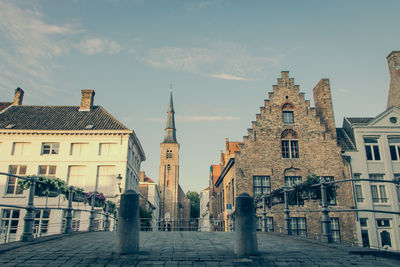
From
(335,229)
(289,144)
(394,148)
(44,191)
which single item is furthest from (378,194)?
(44,191)

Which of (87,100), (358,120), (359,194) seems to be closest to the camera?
(359,194)

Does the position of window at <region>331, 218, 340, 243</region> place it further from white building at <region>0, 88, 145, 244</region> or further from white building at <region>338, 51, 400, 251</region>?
white building at <region>0, 88, 145, 244</region>

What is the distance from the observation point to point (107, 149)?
32.0 meters

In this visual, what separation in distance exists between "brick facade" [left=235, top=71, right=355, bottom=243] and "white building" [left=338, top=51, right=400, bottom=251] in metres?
0.97

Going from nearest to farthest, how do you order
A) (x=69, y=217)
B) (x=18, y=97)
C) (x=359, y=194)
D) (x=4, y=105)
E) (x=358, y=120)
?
(x=69, y=217) < (x=359, y=194) < (x=358, y=120) < (x=18, y=97) < (x=4, y=105)

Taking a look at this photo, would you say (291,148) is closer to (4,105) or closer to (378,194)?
(378,194)

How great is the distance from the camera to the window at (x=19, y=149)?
3173 centimetres

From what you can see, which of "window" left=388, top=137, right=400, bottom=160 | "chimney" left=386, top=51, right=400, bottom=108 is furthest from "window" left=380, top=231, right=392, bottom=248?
"chimney" left=386, top=51, right=400, bottom=108

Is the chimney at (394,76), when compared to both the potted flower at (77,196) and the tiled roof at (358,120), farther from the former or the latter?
the potted flower at (77,196)

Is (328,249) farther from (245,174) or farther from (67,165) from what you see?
(67,165)

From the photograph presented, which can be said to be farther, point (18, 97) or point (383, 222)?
point (18, 97)

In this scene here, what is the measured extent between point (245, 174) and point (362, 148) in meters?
9.15

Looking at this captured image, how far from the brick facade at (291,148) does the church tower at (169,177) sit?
43723mm

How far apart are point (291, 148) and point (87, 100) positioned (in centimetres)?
2288
